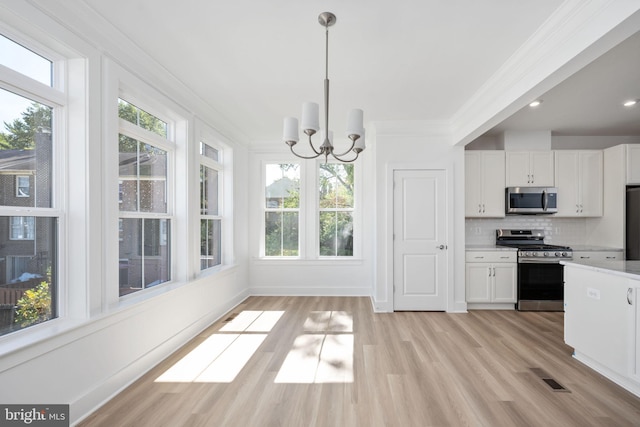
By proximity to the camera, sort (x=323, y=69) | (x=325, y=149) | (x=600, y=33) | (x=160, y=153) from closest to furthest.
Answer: (x=600, y=33) < (x=325, y=149) < (x=323, y=69) < (x=160, y=153)

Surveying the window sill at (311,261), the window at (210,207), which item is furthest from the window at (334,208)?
the window at (210,207)

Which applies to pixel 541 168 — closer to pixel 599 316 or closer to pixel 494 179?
pixel 494 179

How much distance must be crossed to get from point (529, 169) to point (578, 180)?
29.3 inches

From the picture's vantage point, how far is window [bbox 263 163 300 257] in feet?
17.6

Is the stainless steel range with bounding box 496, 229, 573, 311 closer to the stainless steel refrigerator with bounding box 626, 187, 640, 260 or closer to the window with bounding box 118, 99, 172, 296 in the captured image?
the stainless steel refrigerator with bounding box 626, 187, 640, 260

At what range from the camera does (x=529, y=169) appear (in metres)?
4.64

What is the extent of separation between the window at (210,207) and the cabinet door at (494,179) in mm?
3919

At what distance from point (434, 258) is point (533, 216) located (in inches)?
76.1

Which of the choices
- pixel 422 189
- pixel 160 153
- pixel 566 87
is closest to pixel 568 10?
pixel 566 87

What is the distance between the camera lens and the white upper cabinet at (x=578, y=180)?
15.1ft

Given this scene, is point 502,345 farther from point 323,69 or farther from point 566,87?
point 323,69

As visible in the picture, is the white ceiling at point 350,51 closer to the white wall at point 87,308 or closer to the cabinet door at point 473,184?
the white wall at point 87,308

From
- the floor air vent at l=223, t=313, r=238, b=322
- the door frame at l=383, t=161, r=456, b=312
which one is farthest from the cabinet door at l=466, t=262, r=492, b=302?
the floor air vent at l=223, t=313, r=238, b=322

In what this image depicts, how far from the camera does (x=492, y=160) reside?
464 centimetres
